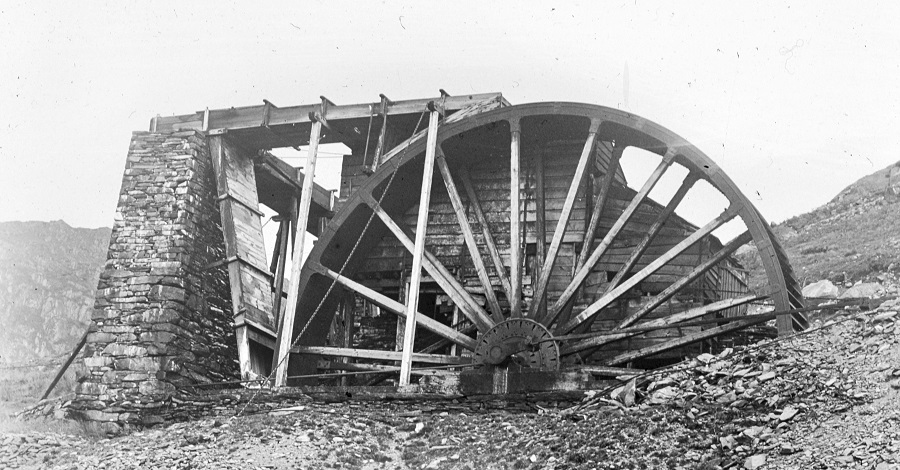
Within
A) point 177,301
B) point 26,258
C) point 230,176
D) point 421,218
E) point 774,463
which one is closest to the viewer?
point 774,463

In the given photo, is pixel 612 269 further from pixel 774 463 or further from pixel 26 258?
pixel 26 258

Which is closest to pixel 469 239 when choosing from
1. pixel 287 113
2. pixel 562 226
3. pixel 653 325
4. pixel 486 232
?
pixel 486 232

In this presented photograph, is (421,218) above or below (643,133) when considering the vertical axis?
below

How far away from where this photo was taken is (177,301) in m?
15.5

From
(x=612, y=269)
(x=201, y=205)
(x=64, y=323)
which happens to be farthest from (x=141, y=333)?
(x=64, y=323)

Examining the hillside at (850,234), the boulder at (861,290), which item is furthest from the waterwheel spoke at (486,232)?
the hillside at (850,234)

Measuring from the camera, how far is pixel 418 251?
1442cm

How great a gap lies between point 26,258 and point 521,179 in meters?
46.4

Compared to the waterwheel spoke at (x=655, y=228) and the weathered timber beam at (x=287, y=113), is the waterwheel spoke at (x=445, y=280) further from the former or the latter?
the waterwheel spoke at (x=655, y=228)

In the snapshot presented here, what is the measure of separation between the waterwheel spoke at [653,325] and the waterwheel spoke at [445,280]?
1077mm

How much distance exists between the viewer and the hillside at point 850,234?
25.4m

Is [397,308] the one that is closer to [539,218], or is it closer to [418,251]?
[418,251]

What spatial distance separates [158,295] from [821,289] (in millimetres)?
13599

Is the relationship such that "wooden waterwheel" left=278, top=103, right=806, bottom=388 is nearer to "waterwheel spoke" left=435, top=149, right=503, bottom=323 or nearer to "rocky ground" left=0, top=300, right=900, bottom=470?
"waterwheel spoke" left=435, top=149, right=503, bottom=323
